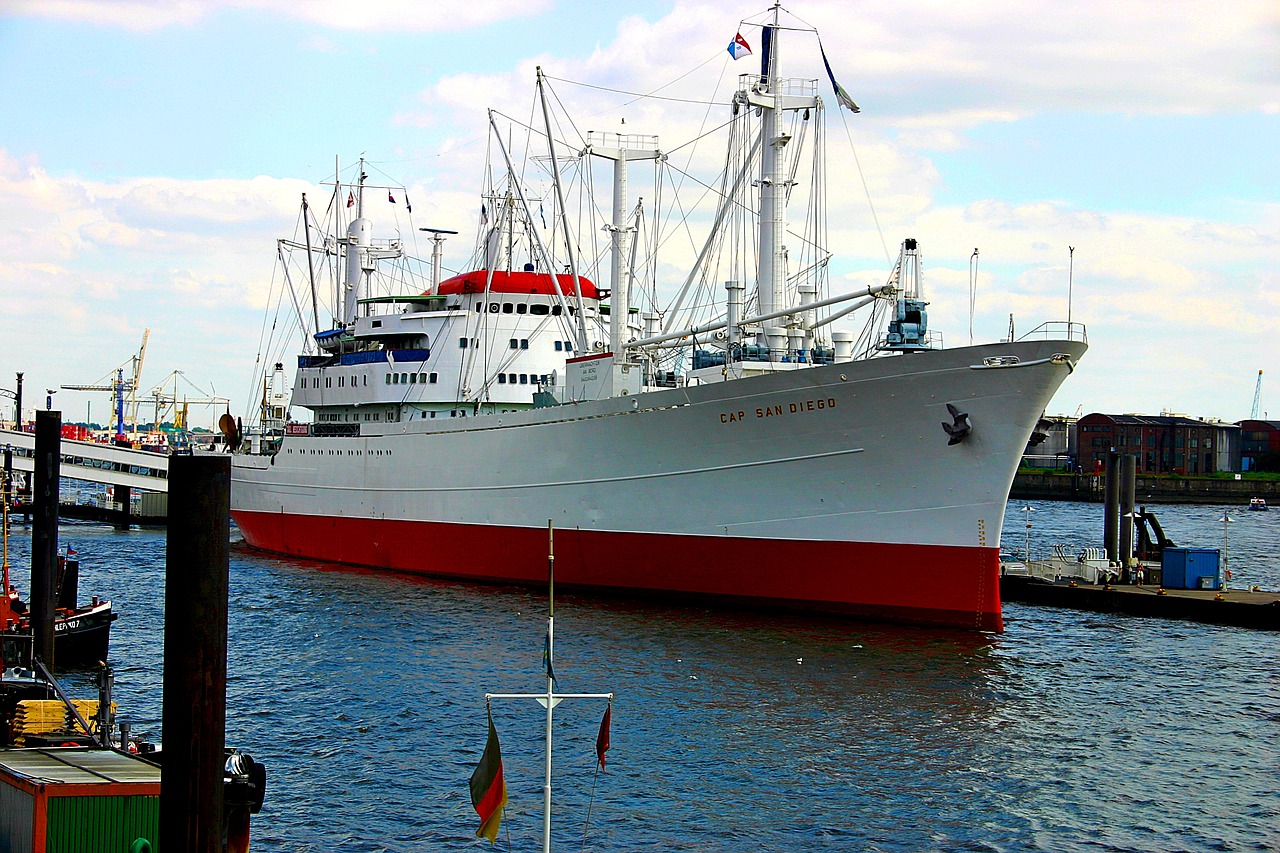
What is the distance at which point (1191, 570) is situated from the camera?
28344 millimetres

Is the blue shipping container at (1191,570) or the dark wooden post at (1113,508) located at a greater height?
the dark wooden post at (1113,508)

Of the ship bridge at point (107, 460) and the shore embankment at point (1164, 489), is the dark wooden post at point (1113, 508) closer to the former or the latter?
the ship bridge at point (107, 460)

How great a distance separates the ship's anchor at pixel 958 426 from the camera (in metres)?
21.0

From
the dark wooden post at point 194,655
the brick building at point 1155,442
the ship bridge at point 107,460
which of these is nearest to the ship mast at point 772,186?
the dark wooden post at point 194,655

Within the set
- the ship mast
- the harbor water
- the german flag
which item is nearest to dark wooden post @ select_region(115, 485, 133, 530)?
the harbor water

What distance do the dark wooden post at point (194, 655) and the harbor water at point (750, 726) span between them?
452 cm

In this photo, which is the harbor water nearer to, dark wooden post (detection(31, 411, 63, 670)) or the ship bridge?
dark wooden post (detection(31, 411, 63, 670))

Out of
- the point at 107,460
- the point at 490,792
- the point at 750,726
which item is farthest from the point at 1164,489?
the point at 490,792

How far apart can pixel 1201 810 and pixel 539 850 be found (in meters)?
7.59

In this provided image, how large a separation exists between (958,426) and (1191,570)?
1115 cm

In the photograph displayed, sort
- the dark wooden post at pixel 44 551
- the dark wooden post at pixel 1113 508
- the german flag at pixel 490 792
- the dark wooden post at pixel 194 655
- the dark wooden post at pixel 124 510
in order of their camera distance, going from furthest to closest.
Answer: the dark wooden post at pixel 124 510 < the dark wooden post at pixel 1113 508 < the dark wooden post at pixel 44 551 < the german flag at pixel 490 792 < the dark wooden post at pixel 194 655

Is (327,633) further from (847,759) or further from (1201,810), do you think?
(1201,810)

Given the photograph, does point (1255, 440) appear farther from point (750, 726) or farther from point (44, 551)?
point (44, 551)

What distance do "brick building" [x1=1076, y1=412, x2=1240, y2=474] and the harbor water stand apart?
78.4m
